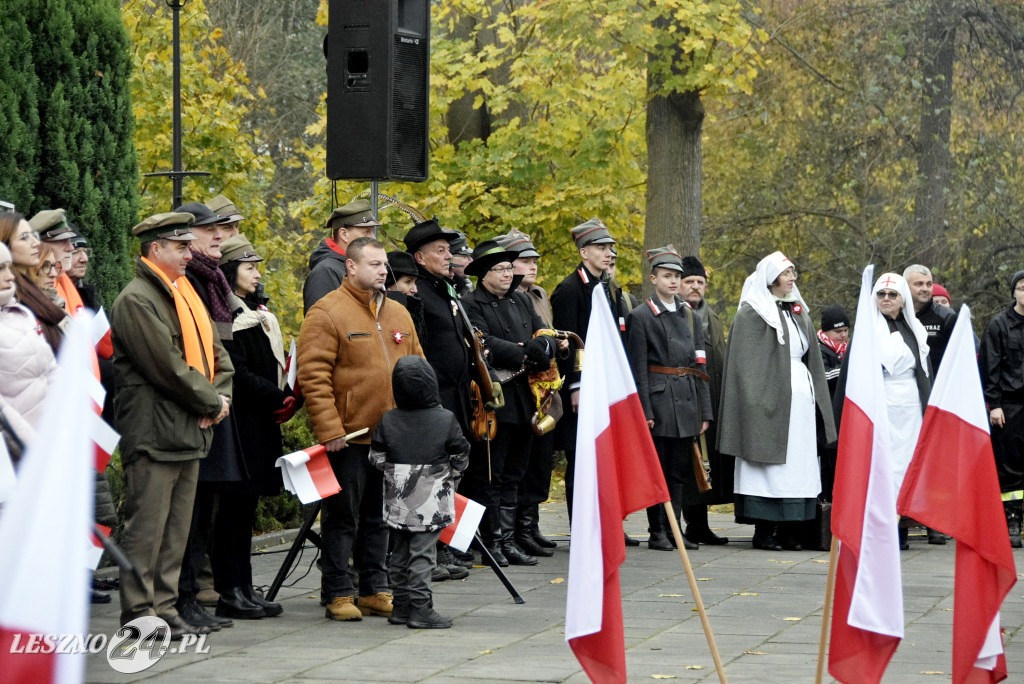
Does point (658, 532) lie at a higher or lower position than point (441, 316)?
lower

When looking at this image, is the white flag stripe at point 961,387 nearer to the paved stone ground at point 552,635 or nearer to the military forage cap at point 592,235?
the paved stone ground at point 552,635

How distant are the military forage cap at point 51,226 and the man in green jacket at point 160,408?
590 millimetres

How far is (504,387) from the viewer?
985cm

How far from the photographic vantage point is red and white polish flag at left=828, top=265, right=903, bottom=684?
525cm

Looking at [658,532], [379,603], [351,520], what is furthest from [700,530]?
[351,520]

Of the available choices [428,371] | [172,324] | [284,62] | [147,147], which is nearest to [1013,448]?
[428,371]

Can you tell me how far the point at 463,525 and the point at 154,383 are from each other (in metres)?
1.91

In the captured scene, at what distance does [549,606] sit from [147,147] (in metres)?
12.3

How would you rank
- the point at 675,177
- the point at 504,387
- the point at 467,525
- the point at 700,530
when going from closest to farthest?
the point at 467,525 < the point at 504,387 < the point at 700,530 < the point at 675,177

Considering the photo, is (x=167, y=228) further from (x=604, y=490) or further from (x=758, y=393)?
(x=758, y=393)

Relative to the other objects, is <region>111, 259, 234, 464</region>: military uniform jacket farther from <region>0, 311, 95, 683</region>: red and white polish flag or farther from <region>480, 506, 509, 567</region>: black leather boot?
<region>0, 311, 95, 683</region>: red and white polish flag

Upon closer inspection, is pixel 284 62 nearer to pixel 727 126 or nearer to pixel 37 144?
pixel 727 126

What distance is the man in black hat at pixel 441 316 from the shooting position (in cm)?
908

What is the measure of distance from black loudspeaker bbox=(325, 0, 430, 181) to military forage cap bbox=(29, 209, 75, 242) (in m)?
2.23
